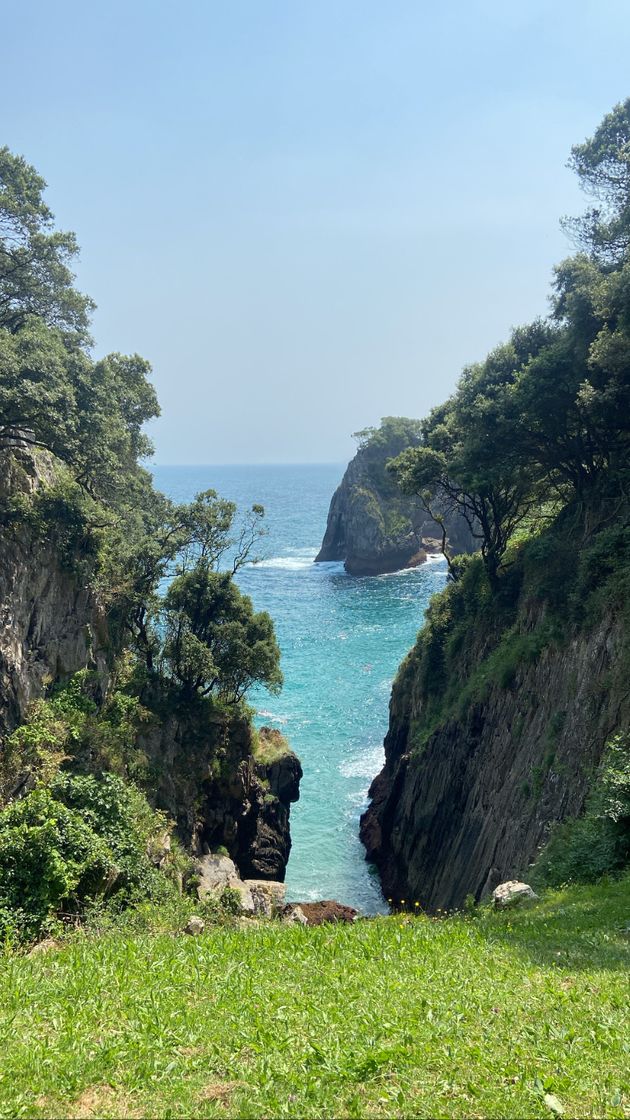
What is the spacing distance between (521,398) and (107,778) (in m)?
19.4

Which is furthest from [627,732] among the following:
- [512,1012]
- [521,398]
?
[521,398]

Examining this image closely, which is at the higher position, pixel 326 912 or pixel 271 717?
pixel 271 717

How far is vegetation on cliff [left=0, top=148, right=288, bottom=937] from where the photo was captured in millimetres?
16422

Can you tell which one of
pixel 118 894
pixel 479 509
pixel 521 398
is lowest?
pixel 118 894

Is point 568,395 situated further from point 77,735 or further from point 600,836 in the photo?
point 77,735

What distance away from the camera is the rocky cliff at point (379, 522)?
102 m

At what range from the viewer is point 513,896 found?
13773 millimetres

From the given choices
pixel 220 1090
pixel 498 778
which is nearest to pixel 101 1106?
pixel 220 1090

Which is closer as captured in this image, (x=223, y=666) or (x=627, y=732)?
(x=627, y=732)

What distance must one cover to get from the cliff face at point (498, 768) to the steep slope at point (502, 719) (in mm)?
56

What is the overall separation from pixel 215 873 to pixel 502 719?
12.6 meters

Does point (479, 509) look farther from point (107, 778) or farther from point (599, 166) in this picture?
point (107, 778)

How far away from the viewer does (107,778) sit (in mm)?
19844

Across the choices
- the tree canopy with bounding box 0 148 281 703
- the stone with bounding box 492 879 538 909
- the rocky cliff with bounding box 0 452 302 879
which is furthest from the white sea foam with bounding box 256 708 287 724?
the stone with bounding box 492 879 538 909
